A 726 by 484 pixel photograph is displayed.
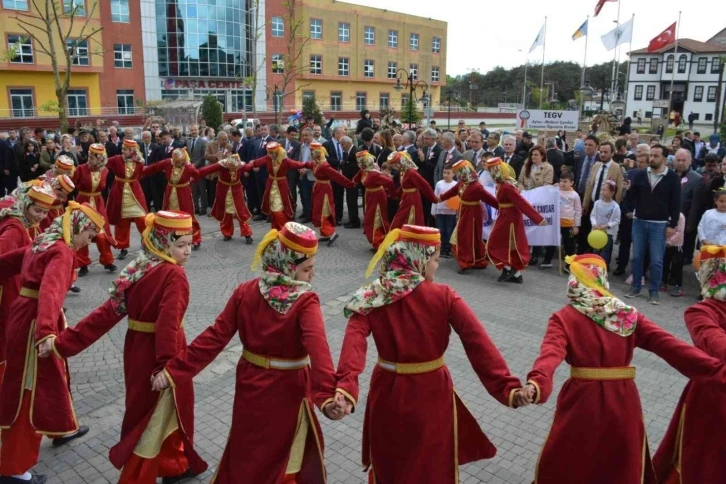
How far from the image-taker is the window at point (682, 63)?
7175 centimetres

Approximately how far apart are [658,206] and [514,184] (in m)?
2.00

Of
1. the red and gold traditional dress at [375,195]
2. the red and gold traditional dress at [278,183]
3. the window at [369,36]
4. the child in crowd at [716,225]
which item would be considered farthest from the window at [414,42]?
the child in crowd at [716,225]

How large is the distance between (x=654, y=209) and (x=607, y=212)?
129 cm

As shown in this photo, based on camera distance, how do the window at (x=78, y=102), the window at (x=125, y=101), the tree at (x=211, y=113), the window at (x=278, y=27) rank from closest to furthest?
the tree at (x=211, y=113), the window at (x=78, y=102), the window at (x=125, y=101), the window at (x=278, y=27)

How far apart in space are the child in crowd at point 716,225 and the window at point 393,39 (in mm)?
53019

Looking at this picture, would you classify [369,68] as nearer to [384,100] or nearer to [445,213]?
[384,100]

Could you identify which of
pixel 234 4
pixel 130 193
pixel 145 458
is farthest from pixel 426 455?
pixel 234 4

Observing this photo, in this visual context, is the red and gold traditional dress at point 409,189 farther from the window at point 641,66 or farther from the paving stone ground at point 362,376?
the window at point 641,66

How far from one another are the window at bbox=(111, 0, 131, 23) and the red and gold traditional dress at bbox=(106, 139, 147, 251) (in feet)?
125

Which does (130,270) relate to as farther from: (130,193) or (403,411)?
(130,193)

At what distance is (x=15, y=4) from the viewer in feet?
120

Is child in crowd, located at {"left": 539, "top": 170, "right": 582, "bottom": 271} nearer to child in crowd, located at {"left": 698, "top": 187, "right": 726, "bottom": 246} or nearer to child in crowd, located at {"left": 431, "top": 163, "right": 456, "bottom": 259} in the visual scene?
child in crowd, located at {"left": 431, "top": 163, "right": 456, "bottom": 259}

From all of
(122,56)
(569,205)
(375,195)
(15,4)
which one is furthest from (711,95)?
(375,195)

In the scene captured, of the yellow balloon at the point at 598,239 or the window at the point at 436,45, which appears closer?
the yellow balloon at the point at 598,239
